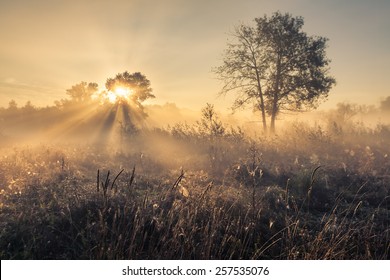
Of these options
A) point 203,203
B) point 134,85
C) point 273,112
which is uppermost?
point 134,85

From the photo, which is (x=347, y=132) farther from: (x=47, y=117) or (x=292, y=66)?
(x=47, y=117)

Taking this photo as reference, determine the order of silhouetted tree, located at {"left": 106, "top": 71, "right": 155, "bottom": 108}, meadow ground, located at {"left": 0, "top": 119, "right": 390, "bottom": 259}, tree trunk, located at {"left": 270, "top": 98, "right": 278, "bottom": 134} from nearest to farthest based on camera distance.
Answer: meadow ground, located at {"left": 0, "top": 119, "right": 390, "bottom": 259} < tree trunk, located at {"left": 270, "top": 98, "right": 278, "bottom": 134} < silhouetted tree, located at {"left": 106, "top": 71, "right": 155, "bottom": 108}

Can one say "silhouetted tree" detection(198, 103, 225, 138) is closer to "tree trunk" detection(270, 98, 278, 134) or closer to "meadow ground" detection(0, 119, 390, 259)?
"meadow ground" detection(0, 119, 390, 259)

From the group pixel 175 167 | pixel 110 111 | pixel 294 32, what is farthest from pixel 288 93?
pixel 110 111

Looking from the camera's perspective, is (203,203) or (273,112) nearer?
(203,203)

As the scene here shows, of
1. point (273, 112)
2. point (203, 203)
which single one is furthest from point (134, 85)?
point (203, 203)

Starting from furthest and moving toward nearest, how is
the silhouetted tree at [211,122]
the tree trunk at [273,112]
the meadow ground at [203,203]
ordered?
the tree trunk at [273,112], the silhouetted tree at [211,122], the meadow ground at [203,203]

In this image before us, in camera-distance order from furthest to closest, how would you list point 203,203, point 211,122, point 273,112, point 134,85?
point 134,85 < point 273,112 < point 211,122 < point 203,203

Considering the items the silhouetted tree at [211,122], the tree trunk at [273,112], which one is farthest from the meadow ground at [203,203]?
the tree trunk at [273,112]

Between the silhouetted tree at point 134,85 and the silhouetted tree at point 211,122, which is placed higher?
the silhouetted tree at point 134,85

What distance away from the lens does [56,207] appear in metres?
5.40

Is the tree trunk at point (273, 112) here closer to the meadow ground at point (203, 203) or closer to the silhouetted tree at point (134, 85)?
the meadow ground at point (203, 203)

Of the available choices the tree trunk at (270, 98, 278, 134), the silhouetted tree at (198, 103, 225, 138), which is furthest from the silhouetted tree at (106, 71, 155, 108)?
the silhouetted tree at (198, 103, 225, 138)

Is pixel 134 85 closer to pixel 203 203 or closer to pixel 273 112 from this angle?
pixel 273 112
